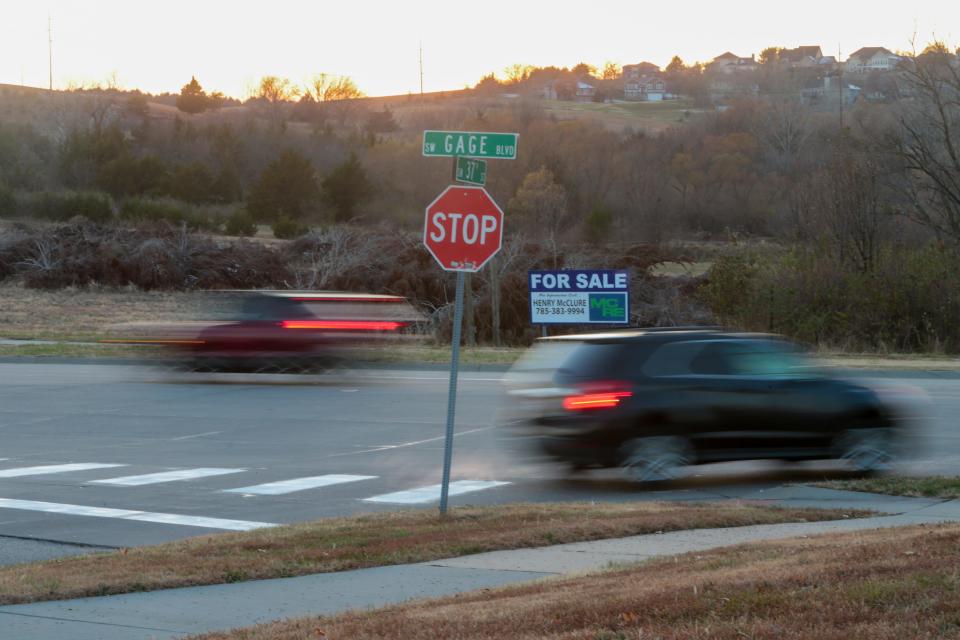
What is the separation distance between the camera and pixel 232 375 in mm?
26844

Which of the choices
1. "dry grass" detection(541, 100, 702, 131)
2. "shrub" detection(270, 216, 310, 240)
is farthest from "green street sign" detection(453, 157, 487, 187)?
"dry grass" detection(541, 100, 702, 131)

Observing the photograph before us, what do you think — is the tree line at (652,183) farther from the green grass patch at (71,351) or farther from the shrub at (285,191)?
the green grass patch at (71,351)

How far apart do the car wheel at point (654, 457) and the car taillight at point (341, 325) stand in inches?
497

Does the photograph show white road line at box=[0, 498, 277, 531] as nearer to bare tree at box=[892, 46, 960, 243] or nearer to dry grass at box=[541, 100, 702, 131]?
bare tree at box=[892, 46, 960, 243]

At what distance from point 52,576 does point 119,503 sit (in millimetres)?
3960

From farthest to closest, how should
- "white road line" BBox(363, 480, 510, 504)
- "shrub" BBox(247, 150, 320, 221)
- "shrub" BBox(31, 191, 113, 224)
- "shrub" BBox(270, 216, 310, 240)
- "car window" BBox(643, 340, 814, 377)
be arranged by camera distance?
"shrub" BBox(247, 150, 320, 221) → "shrub" BBox(31, 191, 113, 224) → "shrub" BBox(270, 216, 310, 240) → "car window" BBox(643, 340, 814, 377) → "white road line" BBox(363, 480, 510, 504)

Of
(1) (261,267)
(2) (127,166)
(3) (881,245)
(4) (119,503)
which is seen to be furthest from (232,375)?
(2) (127,166)

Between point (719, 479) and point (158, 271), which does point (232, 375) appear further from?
point (158, 271)

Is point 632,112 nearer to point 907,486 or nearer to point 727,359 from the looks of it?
point 727,359

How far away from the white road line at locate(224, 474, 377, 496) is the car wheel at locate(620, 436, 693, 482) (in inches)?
118

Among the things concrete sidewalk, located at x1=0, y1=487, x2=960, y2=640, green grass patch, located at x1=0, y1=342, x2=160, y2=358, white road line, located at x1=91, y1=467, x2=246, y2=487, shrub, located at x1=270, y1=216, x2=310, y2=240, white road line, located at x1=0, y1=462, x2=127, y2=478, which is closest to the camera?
concrete sidewalk, located at x1=0, y1=487, x2=960, y2=640

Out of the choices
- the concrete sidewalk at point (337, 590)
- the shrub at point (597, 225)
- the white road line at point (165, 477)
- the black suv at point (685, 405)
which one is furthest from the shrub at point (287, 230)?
the concrete sidewalk at point (337, 590)

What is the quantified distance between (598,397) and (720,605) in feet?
22.1

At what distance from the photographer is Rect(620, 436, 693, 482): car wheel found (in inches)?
513
